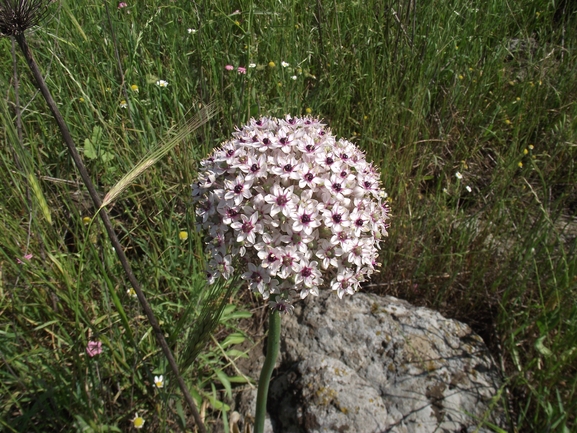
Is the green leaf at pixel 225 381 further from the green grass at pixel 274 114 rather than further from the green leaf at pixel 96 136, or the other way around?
the green leaf at pixel 96 136

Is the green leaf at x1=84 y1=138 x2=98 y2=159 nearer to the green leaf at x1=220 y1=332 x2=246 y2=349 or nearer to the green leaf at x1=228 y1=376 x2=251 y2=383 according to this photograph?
the green leaf at x1=220 y1=332 x2=246 y2=349

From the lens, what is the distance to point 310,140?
1.59 m

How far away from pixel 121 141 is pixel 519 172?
2.61m

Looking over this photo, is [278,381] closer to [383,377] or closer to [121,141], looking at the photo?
[383,377]

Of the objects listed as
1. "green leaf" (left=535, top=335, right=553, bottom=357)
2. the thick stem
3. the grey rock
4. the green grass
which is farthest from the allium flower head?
"green leaf" (left=535, top=335, right=553, bottom=357)

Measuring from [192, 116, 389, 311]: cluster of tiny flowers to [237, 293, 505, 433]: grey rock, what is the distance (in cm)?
76

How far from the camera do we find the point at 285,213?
140cm

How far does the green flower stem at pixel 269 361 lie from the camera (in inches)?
62.7

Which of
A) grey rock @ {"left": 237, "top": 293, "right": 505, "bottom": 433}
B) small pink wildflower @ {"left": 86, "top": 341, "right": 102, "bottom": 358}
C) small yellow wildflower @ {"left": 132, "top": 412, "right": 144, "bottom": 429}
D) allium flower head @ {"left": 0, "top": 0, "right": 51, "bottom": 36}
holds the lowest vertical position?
grey rock @ {"left": 237, "top": 293, "right": 505, "bottom": 433}

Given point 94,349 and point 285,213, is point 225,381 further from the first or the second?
point 285,213

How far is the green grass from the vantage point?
204 centimetres

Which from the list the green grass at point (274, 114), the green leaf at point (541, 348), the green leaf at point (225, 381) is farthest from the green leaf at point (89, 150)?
the green leaf at point (541, 348)

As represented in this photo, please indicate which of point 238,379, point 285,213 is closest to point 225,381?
point 238,379

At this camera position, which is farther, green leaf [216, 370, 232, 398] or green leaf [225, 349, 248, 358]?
green leaf [225, 349, 248, 358]
